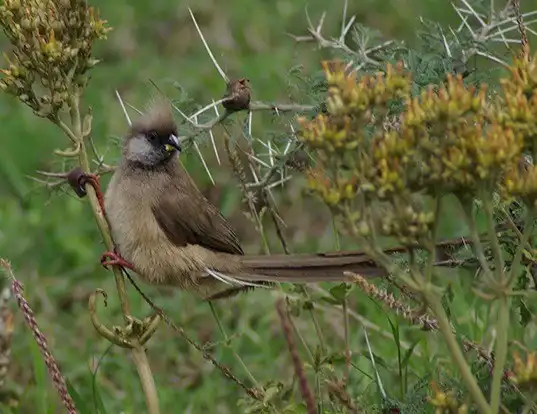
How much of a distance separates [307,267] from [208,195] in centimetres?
334

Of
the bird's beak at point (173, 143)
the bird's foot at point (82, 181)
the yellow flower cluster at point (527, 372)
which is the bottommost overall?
the bird's beak at point (173, 143)

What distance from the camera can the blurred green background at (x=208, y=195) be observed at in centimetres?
523

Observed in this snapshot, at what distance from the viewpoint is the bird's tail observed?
3.60 m

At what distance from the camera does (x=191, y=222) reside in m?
4.73

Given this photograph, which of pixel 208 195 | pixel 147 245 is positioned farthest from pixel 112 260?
pixel 208 195

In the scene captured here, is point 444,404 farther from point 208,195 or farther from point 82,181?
point 208,195

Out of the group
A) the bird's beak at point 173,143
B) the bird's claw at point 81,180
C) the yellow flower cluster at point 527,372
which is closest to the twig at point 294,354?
the yellow flower cluster at point 527,372

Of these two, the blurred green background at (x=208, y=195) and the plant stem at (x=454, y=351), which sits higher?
the plant stem at (x=454, y=351)

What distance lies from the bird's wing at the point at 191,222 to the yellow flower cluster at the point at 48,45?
112cm

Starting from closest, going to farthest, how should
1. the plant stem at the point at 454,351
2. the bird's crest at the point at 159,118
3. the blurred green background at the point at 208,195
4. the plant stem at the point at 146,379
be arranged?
the plant stem at the point at 454,351
the plant stem at the point at 146,379
the bird's crest at the point at 159,118
the blurred green background at the point at 208,195

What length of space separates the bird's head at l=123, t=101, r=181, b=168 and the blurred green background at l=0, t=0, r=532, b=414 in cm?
12

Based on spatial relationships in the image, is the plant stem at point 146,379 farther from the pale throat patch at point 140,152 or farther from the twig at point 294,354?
the pale throat patch at point 140,152

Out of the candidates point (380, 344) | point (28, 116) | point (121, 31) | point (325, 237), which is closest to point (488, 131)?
point (380, 344)

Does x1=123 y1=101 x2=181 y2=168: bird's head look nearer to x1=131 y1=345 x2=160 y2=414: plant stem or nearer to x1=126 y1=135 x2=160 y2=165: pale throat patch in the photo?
x1=126 y1=135 x2=160 y2=165: pale throat patch
